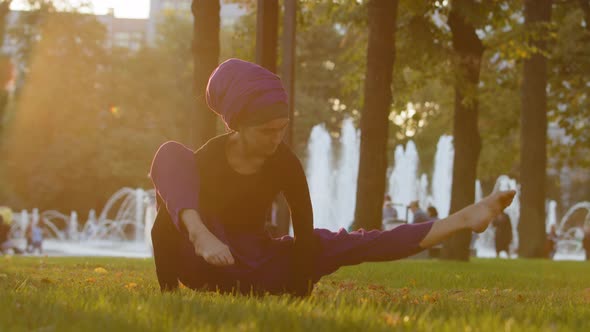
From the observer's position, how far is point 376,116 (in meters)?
15.9

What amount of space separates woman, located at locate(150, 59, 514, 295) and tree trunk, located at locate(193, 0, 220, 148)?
7.57 metres

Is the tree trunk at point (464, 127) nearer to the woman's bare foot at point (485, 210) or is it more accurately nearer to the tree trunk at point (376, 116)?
the tree trunk at point (376, 116)

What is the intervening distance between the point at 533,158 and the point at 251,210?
21510 millimetres

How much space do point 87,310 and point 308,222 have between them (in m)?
1.57

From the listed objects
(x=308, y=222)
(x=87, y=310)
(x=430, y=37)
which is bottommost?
(x=87, y=310)

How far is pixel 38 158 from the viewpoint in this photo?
5847cm

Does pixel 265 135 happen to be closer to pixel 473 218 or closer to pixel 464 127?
pixel 473 218

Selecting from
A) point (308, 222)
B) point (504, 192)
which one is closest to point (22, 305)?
point (308, 222)

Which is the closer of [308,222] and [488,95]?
[308,222]

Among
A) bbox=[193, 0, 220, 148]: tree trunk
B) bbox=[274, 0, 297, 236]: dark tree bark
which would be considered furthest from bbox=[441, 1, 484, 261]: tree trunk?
bbox=[193, 0, 220, 148]: tree trunk

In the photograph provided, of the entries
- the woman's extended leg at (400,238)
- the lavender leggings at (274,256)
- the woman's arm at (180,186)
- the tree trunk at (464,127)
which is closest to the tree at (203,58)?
the tree trunk at (464,127)

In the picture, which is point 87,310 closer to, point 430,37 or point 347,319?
point 347,319

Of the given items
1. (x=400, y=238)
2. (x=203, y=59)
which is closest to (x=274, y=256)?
(x=400, y=238)

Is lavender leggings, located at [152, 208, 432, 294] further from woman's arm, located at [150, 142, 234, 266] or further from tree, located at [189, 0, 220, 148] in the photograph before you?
tree, located at [189, 0, 220, 148]
